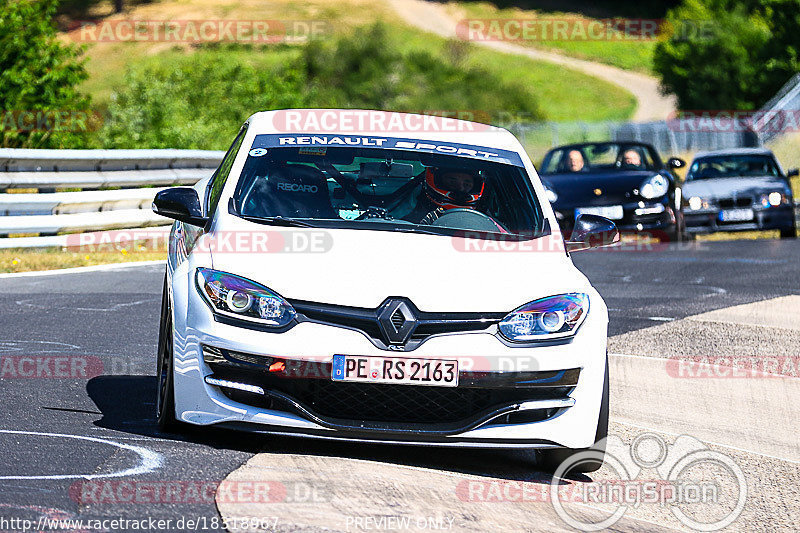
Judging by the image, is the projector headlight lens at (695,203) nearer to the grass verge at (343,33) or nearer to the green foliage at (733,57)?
the green foliage at (733,57)

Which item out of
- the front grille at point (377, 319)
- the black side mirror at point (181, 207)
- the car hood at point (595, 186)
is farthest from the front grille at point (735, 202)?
the front grille at point (377, 319)

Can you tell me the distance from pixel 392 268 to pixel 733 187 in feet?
54.3

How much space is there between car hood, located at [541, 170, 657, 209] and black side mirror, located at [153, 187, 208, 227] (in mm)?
11343

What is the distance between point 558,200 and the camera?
57.1 feet

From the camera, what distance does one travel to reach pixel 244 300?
5.43 metres

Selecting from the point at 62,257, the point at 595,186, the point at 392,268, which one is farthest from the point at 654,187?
the point at 392,268

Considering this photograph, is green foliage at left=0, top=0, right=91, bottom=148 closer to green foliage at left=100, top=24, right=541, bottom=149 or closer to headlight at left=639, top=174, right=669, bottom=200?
green foliage at left=100, top=24, right=541, bottom=149

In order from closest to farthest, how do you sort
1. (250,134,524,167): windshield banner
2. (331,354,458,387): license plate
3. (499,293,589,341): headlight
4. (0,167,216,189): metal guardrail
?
(331,354,458,387): license plate
(499,293,589,341): headlight
(250,134,524,167): windshield banner
(0,167,216,189): metal guardrail

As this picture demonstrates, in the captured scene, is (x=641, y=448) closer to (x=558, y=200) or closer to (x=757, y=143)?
(x=558, y=200)

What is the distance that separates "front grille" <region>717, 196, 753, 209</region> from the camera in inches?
823

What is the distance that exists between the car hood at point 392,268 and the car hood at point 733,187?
15.6 meters

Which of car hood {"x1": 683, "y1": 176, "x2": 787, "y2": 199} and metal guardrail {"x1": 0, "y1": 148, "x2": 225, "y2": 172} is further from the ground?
metal guardrail {"x1": 0, "y1": 148, "x2": 225, "y2": 172}

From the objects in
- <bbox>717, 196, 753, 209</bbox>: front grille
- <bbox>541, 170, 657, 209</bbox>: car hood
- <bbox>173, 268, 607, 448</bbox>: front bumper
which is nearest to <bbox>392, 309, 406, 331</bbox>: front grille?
<bbox>173, 268, 607, 448</bbox>: front bumper

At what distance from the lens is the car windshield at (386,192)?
628 centimetres
